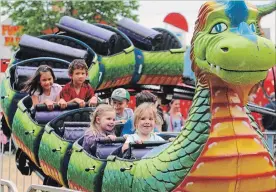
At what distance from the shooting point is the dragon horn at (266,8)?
426 centimetres

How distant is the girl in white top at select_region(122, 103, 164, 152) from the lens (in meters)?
5.04

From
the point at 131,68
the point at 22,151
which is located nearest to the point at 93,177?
the point at 22,151

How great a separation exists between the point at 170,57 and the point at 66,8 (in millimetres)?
15806

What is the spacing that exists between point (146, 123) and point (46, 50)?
4083 millimetres

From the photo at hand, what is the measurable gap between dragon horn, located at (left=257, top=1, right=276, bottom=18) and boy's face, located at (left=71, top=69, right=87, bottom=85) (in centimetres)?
287

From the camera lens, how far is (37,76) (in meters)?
7.16

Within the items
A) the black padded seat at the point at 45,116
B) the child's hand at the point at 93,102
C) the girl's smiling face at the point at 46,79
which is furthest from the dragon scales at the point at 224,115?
the girl's smiling face at the point at 46,79

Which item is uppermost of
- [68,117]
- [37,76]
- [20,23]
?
[20,23]

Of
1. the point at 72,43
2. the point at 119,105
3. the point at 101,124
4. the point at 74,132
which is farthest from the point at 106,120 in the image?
the point at 72,43

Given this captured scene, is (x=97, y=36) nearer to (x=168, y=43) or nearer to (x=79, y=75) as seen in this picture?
(x=168, y=43)

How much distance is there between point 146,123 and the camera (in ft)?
16.6

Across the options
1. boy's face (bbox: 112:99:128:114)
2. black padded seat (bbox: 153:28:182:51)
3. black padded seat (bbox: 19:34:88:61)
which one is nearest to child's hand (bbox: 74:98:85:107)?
boy's face (bbox: 112:99:128:114)

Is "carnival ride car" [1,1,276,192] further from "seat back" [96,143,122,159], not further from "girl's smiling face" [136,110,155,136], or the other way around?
"girl's smiling face" [136,110,155,136]

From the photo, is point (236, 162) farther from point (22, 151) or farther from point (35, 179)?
point (35, 179)
